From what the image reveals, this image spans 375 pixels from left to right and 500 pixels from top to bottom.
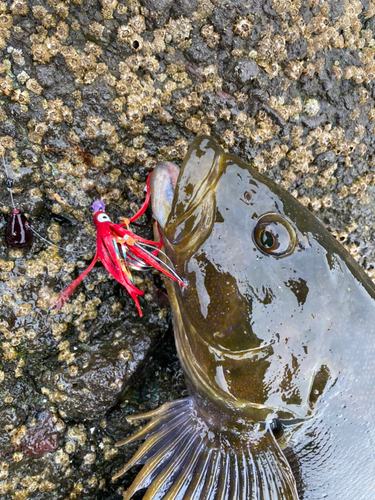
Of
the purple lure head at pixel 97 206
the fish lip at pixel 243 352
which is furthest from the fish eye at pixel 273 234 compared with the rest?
the purple lure head at pixel 97 206

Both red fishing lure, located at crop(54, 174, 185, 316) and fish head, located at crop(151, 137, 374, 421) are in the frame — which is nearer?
fish head, located at crop(151, 137, 374, 421)

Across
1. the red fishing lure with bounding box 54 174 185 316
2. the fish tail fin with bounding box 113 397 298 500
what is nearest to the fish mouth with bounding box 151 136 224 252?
the red fishing lure with bounding box 54 174 185 316

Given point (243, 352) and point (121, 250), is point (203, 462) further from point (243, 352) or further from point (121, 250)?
point (121, 250)

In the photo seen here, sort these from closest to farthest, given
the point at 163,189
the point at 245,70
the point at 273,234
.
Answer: the point at 273,234 → the point at 163,189 → the point at 245,70

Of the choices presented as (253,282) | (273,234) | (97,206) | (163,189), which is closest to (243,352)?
(253,282)

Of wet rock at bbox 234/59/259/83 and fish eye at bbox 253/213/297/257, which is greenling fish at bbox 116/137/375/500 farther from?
wet rock at bbox 234/59/259/83
